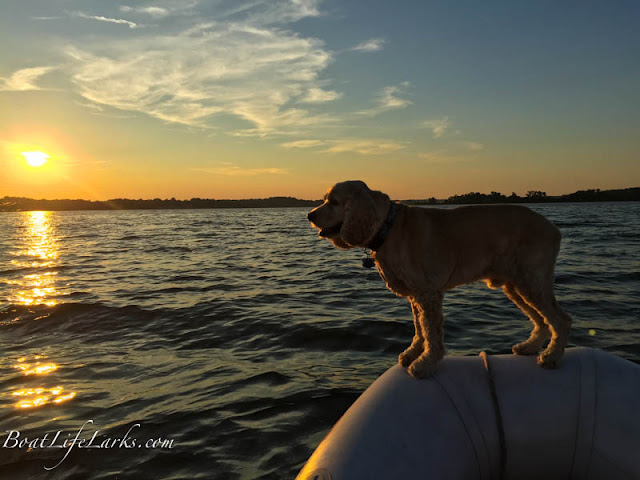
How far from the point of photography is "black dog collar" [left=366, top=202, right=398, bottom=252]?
134 inches

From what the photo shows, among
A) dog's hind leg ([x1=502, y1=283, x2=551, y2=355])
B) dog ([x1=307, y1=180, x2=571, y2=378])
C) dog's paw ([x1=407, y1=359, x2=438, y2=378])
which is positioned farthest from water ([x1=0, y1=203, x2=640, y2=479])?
dog's hind leg ([x1=502, y1=283, x2=551, y2=355])

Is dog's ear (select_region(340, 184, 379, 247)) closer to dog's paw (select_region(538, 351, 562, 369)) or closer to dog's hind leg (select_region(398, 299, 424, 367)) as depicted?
dog's hind leg (select_region(398, 299, 424, 367))

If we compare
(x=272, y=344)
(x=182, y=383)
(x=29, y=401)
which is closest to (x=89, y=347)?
(x=29, y=401)

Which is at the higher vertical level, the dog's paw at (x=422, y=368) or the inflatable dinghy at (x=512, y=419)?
the dog's paw at (x=422, y=368)

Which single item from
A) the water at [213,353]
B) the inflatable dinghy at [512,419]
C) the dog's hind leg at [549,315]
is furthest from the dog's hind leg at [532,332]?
the water at [213,353]

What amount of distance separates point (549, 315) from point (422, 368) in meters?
1.18

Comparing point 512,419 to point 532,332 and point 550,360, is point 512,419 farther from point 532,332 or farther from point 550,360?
point 532,332

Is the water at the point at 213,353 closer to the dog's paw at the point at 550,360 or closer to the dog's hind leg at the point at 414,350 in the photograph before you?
the dog's hind leg at the point at 414,350

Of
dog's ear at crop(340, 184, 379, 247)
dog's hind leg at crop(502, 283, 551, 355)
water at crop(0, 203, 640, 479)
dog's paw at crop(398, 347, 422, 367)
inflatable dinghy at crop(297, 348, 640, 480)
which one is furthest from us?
water at crop(0, 203, 640, 479)

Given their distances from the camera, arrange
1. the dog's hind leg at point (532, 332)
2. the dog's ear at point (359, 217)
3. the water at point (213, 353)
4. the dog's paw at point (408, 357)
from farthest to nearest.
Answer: the water at point (213, 353) < the dog's hind leg at point (532, 332) < the dog's paw at point (408, 357) < the dog's ear at point (359, 217)

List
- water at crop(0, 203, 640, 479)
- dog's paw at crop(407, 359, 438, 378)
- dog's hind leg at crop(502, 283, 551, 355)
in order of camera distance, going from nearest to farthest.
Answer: dog's paw at crop(407, 359, 438, 378) → dog's hind leg at crop(502, 283, 551, 355) → water at crop(0, 203, 640, 479)

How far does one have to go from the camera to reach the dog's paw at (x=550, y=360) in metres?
3.30

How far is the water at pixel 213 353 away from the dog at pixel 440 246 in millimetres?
2322

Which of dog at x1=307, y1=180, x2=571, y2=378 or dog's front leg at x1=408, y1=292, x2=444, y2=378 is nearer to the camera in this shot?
dog's front leg at x1=408, y1=292, x2=444, y2=378
